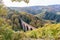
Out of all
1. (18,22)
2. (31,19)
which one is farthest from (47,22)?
(18,22)

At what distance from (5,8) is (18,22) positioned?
324 millimetres

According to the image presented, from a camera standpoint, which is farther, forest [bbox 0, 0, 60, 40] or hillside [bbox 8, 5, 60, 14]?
hillside [bbox 8, 5, 60, 14]

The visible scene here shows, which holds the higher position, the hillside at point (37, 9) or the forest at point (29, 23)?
the hillside at point (37, 9)

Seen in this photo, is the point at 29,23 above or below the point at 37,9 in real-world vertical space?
below

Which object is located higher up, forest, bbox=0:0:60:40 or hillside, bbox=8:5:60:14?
hillside, bbox=8:5:60:14

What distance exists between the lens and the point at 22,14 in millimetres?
3291

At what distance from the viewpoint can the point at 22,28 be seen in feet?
10.7

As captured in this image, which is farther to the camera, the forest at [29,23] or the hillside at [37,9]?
the hillside at [37,9]

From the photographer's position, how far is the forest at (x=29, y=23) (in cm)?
318

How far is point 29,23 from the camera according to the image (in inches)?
130

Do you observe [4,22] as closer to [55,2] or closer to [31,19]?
[31,19]

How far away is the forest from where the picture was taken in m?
3.18

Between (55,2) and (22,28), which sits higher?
(55,2)

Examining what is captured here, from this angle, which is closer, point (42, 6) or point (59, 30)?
point (59, 30)
